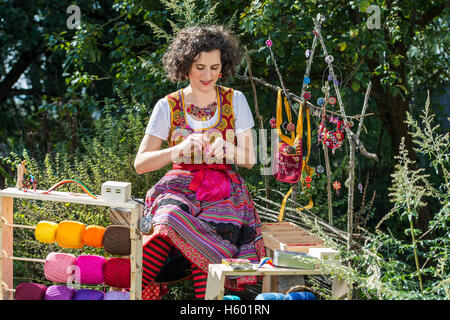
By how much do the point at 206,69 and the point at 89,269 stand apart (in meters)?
1.06

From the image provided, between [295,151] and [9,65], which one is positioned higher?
[9,65]

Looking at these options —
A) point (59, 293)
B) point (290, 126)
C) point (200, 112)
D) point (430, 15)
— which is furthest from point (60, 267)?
point (430, 15)

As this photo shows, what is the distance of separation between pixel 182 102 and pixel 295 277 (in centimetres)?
99

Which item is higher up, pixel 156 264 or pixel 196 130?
pixel 196 130

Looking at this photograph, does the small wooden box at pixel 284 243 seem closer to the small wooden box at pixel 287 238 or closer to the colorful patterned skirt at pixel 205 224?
the small wooden box at pixel 287 238

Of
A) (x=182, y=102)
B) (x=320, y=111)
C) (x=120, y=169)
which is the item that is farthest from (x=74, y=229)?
(x=320, y=111)

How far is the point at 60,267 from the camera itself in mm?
2305

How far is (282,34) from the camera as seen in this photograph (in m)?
3.36

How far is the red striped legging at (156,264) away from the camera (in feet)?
7.80

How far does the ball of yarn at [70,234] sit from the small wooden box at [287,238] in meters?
0.88

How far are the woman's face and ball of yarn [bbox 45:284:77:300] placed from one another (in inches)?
43.5

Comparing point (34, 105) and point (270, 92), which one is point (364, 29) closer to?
point (270, 92)

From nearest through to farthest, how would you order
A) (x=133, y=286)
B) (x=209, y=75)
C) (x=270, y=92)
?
1. (x=133, y=286)
2. (x=209, y=75)
3. (x=270, y=92)

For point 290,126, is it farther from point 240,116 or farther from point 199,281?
point 199,281
